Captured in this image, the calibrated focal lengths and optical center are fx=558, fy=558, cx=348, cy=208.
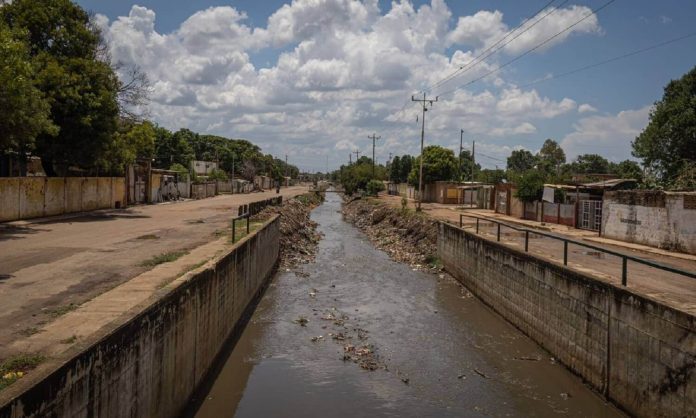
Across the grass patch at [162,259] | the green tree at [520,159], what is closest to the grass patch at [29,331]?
the grass patch at [162,259]

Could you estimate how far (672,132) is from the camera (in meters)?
41.9

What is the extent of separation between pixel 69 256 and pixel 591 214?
2483 centimetres

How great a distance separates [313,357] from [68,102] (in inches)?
725

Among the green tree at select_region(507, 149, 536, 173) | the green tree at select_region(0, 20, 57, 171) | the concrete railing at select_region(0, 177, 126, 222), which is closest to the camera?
the green tree at select_region(0, 20, 57, 171)

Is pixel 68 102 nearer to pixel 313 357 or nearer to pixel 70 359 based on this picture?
pixel 313 357

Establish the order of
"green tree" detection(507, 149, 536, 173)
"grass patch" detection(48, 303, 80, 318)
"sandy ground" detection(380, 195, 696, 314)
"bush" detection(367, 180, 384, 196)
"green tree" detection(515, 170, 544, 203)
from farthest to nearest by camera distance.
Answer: "green tree" detection(507, 149, 536, 173) → "bush" detection(367, 180, 384, 196) → "green tree" detection(515, 170, 544, 203) → "sandy ground" detection(380, 195, 696, 314) → "grass patch" detection(48, 303, 80, 318)

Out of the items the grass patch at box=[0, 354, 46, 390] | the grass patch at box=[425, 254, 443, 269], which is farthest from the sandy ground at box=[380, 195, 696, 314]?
the grass patch at box=[0, 354, 46, 390]

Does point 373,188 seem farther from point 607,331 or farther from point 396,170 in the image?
point 607,331

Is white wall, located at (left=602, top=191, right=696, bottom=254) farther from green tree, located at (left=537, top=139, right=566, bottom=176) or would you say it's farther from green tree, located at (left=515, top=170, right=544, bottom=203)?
green tree, located at (left=537, top=139, right=566, bottom=176)

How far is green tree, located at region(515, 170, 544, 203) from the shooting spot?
3588 centimetres

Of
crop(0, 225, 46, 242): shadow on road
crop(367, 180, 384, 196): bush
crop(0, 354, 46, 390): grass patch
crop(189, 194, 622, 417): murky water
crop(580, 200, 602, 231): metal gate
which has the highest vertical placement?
crop(367, 180, 384, 196): bush

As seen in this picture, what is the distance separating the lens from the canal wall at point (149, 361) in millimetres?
5512

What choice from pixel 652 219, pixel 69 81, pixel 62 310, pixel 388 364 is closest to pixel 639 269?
pixel 652 219

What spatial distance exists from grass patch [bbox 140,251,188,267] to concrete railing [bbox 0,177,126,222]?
1187 centimetres
